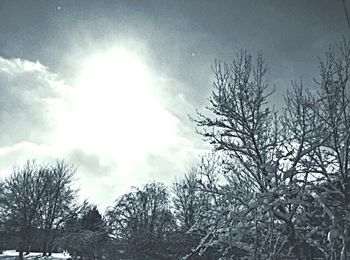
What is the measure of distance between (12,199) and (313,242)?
29.7 metres

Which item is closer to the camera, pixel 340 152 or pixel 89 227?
pixel 340 152

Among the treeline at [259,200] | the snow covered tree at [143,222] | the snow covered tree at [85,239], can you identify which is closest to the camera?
the treeline at [259,200]

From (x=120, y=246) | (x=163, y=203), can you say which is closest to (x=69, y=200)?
(x=163, y=203)

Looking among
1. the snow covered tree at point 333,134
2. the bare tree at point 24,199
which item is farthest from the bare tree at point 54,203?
the snow covered tree at point 333,134

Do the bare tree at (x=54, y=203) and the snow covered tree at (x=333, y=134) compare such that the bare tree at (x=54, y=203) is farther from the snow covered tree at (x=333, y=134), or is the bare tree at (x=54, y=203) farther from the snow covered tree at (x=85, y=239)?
the snow covered tree at (x=333, y=134)

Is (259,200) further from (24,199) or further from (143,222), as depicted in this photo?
(24,199)

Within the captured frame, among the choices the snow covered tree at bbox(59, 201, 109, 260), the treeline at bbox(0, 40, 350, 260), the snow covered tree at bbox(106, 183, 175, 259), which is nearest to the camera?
the treeline at bbox(0, 40, 350, 260)

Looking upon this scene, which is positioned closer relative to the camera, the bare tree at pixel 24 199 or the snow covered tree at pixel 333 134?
the snow covered tree at pixel 333 134

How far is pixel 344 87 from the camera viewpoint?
363 inches

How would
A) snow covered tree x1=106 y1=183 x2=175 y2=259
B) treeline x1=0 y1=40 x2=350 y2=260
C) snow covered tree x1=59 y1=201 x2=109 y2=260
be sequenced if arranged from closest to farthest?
treeline x1=0 y1=40 x2=350 y2=260, snow covered tree x1=106 y1=183 x2=175 y2=259, snow covered tree x1=59 y1=201 x2=109 y2=260

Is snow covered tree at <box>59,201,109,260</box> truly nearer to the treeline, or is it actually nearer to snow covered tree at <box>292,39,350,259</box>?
the treeline

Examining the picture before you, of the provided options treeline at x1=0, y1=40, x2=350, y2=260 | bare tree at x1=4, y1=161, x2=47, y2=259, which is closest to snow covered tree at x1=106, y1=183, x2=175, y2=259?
treeline at x1=0, y1=40, x2=350, y2=260

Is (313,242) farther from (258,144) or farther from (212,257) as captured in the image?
(212,257)

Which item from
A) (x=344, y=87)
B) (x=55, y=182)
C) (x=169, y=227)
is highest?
(x=55, y=182)
